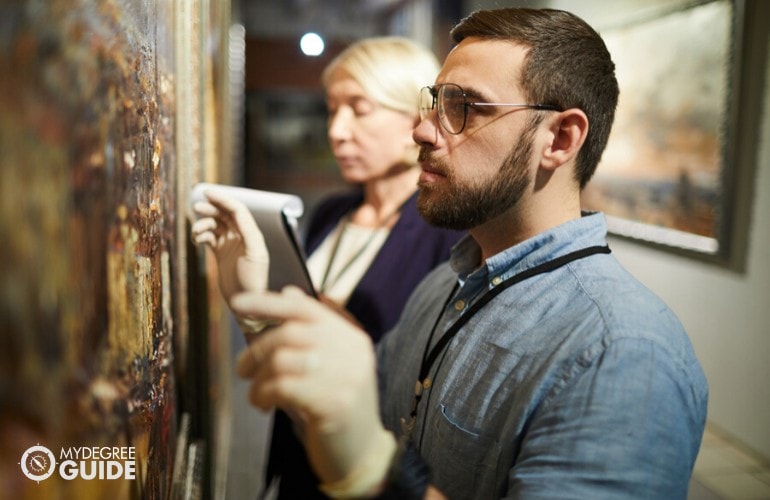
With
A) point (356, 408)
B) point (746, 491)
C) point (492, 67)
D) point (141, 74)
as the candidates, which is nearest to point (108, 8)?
point (141, 74)

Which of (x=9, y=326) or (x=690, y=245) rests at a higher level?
(x=9, y=326)

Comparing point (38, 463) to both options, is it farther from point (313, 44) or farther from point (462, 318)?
point (313, 44)

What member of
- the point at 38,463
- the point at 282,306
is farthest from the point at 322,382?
the point at 38,463

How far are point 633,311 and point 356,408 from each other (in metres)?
0.56

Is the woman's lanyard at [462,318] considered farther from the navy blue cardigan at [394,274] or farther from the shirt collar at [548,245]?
the navy blue cardigan at [394,274]

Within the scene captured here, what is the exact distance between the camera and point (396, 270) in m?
1.90

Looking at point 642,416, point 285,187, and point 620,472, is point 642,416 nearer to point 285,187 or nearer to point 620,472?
point 620,472

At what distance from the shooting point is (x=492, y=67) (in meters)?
1.14

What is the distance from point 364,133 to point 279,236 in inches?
30.4

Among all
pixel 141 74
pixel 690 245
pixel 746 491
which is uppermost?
pixel 141 74

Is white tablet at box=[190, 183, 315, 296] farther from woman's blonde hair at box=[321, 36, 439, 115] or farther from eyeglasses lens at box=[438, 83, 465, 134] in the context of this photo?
woman's blonde hair at box=[321, 36, 439, 115]

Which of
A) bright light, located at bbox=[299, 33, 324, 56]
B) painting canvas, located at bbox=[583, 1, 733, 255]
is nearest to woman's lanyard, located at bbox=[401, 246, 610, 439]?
bright light, located at bbox=[299, 33, 324, 56]

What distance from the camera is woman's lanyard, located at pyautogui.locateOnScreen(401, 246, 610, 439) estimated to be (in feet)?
3.71

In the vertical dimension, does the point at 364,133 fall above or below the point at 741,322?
above
